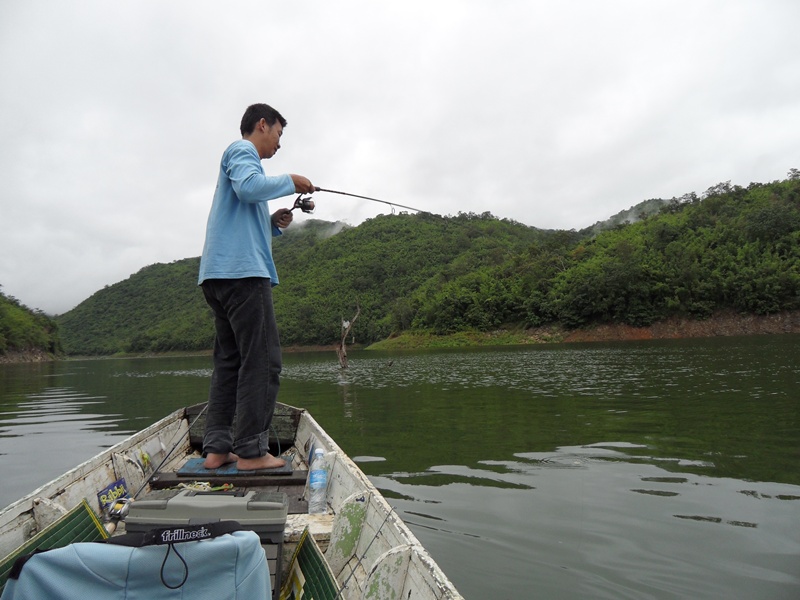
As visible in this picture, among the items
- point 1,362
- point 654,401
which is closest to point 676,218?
point 654,401

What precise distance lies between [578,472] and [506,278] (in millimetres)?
71273

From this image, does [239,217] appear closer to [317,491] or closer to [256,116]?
[256,116]

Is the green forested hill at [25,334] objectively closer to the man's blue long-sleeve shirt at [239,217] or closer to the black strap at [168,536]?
the man's blue long-sleeve shirt at [239,217]

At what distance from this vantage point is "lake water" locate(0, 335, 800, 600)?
3.76 metres

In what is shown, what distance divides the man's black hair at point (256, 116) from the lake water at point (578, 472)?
149 inches

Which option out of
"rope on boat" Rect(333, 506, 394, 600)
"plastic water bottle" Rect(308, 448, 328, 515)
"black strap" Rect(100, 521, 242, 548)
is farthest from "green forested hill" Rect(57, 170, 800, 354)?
"black strap" Rect(100, 521, 242, 548)

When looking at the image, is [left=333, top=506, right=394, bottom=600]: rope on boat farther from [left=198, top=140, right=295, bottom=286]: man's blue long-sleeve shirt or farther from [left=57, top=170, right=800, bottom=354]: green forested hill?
[left=57, top=170, right=800, bottom=354]: green forested hill

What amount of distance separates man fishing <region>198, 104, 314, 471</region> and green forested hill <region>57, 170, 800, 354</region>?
14.5 ft

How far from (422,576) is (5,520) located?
88.1 inches

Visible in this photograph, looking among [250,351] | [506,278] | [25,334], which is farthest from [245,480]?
[25,334]

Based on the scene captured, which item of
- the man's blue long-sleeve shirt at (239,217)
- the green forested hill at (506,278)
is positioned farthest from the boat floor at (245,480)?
the green forested hill at (506,278)

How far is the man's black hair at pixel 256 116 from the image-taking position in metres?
3.85

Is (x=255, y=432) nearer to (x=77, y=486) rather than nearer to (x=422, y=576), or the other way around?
(x=77, y=486)

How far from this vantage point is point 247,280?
3.49m
